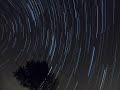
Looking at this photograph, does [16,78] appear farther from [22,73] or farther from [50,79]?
[50,79]

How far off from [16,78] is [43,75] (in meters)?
3.86

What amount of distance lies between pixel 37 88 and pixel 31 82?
1243 millimetres

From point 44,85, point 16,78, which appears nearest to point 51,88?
point 44,85

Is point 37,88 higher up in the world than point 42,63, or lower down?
lower down

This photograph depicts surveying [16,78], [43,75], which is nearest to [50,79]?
[43,75]

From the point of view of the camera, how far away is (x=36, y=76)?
54.4 meters

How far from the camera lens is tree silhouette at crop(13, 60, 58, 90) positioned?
54.1m

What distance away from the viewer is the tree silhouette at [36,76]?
5409 cm

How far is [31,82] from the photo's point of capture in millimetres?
53844

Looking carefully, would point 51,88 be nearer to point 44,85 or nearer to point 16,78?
point 44,85

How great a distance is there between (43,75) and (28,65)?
254 cm

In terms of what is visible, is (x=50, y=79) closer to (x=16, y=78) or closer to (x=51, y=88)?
(x=51, y=88)

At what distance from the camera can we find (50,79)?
56.0m

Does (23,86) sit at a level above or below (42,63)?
below
